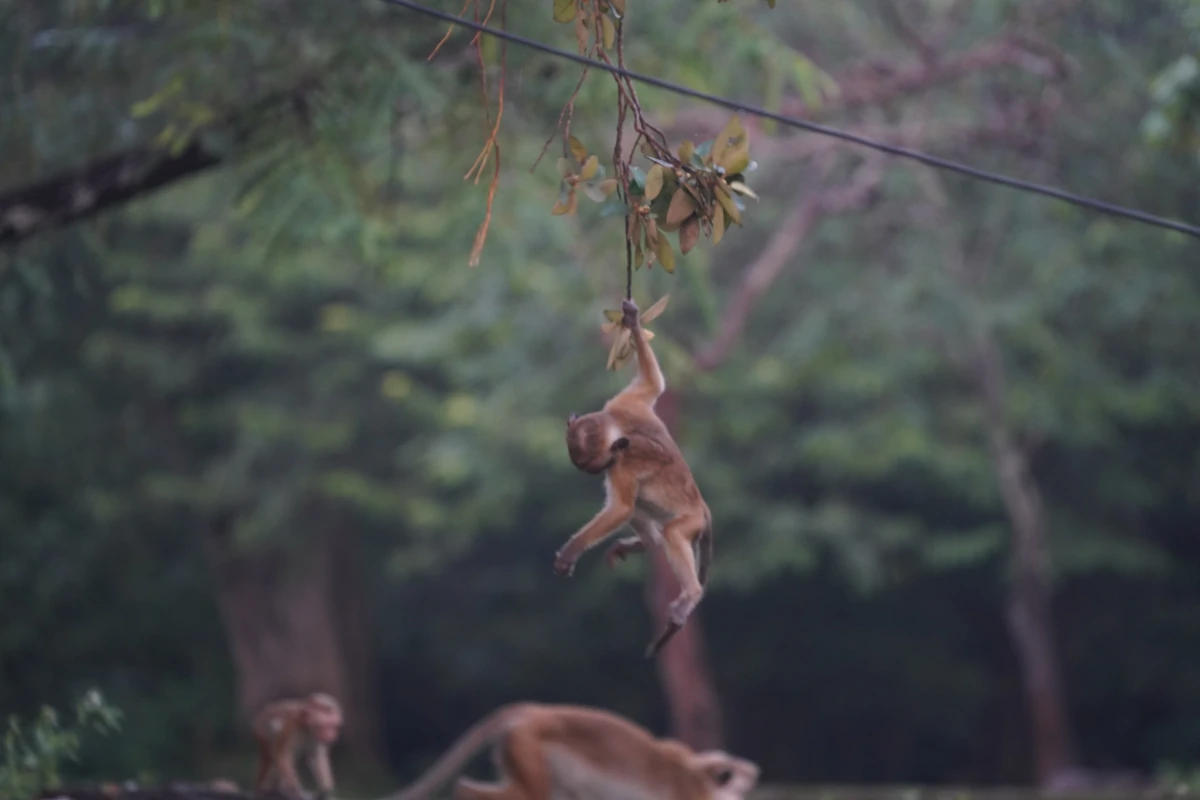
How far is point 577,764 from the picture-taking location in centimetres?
528

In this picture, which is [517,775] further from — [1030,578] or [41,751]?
[1030,578]

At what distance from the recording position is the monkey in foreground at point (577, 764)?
5.12 m

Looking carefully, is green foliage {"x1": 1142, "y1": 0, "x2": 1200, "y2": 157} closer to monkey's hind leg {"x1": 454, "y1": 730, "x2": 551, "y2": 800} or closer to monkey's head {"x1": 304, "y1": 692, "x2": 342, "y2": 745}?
monkey's hind leg {"x1": 454, "y1": 730, "x2": 551, "y2": 800}

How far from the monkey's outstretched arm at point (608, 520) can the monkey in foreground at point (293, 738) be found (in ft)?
9.31

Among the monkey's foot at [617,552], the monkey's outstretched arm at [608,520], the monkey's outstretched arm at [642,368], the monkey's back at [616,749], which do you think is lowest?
the monkey's back at [616,749]

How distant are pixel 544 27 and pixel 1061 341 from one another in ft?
19.8

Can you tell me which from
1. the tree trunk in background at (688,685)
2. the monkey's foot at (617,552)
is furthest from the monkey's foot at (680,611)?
the tree trunk in background at (688,685)

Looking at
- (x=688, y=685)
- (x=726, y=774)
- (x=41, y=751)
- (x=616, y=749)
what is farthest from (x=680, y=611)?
(x=688, y=685)

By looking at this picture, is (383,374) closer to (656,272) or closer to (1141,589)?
(656,272)

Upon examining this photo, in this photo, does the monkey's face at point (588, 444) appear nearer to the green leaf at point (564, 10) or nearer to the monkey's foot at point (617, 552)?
the monkey's foot at point (617, 552)

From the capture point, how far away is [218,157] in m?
6.78

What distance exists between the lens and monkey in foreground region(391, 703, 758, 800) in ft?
16.8

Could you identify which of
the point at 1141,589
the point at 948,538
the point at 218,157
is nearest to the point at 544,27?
the point at 218,157

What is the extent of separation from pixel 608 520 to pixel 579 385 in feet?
26.8
